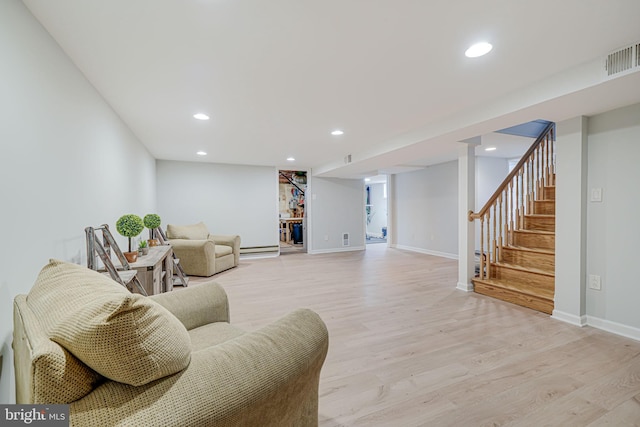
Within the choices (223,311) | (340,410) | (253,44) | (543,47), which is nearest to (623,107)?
(543,47)

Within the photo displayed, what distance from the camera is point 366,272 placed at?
193 inches

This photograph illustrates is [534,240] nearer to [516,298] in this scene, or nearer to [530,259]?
[530,259]

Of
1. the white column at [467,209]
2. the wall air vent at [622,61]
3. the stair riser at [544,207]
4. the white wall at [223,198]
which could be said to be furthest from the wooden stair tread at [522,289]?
the white wall at [223,198]

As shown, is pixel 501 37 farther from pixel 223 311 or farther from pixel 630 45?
pixel 223 311

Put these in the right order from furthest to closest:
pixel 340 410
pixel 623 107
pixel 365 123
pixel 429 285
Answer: pixel 429 285 < pixel 365 123 < pixel 623 107 < pixel 340 410

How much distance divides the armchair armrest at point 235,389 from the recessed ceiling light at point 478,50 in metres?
1.88

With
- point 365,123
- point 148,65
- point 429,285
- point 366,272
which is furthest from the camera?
point 366,272

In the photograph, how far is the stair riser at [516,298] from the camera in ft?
9.60

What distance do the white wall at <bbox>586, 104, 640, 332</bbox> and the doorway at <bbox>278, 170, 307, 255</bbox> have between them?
21.4 ft

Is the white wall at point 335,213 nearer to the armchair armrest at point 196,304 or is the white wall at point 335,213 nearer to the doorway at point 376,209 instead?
the doorway at point 376,209

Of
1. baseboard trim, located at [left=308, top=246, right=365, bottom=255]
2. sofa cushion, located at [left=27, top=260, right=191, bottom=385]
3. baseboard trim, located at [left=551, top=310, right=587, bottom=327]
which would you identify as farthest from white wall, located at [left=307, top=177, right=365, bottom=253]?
sofa cushion, located at [left=27, top=260, right=191, bottom=385]

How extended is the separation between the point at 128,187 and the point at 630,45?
4544 millimetres

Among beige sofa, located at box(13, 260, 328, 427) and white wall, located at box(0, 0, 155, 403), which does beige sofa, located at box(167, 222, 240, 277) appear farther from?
beige sofa, located at box(13, 260, 328, 427)

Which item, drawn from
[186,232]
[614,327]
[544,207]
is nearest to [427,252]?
[544,207]
